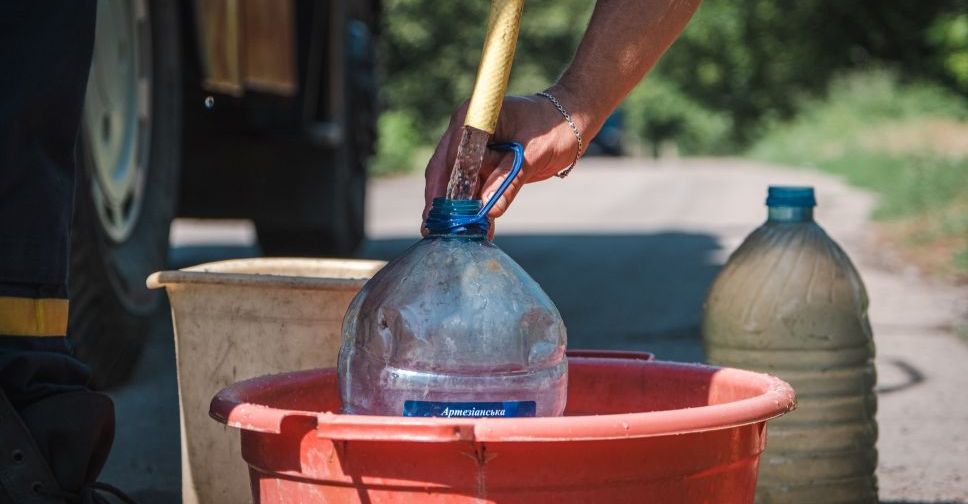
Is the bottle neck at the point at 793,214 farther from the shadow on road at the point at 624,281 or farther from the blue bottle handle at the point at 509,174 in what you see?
the shadow on road at the point at 624,281

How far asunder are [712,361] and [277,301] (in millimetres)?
998

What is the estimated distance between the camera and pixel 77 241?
11.6 ft

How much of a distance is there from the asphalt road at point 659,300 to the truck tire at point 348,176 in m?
1.06

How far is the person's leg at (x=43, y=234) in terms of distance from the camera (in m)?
2.09

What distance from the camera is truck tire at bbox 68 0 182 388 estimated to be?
360 centimetres

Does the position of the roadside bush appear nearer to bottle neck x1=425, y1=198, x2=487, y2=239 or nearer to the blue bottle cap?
the blue bottle cap

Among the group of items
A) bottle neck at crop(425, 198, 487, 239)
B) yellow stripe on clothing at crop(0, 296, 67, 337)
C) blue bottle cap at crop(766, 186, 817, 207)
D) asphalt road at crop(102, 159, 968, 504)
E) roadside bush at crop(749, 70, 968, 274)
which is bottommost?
asphalt road at crop(102, 159, 968, 504)

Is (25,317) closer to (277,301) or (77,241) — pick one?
(277,301)

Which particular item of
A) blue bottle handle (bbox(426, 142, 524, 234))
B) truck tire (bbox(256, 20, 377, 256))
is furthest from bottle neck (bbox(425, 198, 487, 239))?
truck tire (bbox(256, 20, 377, 256))

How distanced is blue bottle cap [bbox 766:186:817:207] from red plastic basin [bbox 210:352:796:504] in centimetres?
119

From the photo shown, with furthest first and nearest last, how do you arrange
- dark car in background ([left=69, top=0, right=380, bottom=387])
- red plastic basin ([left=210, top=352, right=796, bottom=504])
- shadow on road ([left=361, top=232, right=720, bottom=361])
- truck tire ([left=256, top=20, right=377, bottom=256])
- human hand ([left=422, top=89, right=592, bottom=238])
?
truck tire ([left=256, top=20, right=377, bottom=256]), shadow on road ([left=361, top=232, right=720, bottom=361]), dark car in background ([left=69, top=0, right=380, bottom=387]), human hand ([left=422, top=89, right=592, bottom=238]), red plastic basin ([left=210, top=352, right=796, bottom=504])

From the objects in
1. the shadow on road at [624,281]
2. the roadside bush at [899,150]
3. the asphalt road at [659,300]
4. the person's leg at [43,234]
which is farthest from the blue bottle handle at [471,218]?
the roadside bush at [899,150]

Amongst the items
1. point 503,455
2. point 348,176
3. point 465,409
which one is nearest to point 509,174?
point 465,409

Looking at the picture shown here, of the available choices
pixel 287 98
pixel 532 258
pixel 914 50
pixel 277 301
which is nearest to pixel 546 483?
pixel 277 301
